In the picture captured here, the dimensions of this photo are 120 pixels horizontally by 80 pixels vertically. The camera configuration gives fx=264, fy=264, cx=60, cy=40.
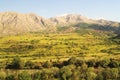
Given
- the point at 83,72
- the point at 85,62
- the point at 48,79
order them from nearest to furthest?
the point at 48,79, the point at 83,72, the point at 85,62

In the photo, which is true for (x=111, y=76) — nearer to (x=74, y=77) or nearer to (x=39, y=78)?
(x=74, y=77)

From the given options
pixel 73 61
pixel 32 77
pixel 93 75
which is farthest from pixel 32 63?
pixel 93 75

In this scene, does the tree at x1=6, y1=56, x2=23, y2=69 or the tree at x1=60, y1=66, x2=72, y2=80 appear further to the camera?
the tree at x1=6, y1=56, x2=23, y2=69

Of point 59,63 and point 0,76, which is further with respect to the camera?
point 59,63

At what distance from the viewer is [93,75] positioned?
125 m

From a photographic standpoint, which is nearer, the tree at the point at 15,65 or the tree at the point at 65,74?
the tree at the point at 65,74

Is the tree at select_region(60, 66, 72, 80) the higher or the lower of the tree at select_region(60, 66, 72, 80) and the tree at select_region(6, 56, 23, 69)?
the higher

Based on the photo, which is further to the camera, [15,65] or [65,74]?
[15,65]

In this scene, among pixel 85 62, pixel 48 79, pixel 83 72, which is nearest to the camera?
pixel 48 79

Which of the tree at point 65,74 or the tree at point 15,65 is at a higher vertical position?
the tree at point 65,74

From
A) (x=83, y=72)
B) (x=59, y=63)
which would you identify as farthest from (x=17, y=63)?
(x=83, y=72)

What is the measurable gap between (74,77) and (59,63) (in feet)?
160

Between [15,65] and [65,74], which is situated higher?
[65,74]

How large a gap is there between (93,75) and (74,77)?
912cm
